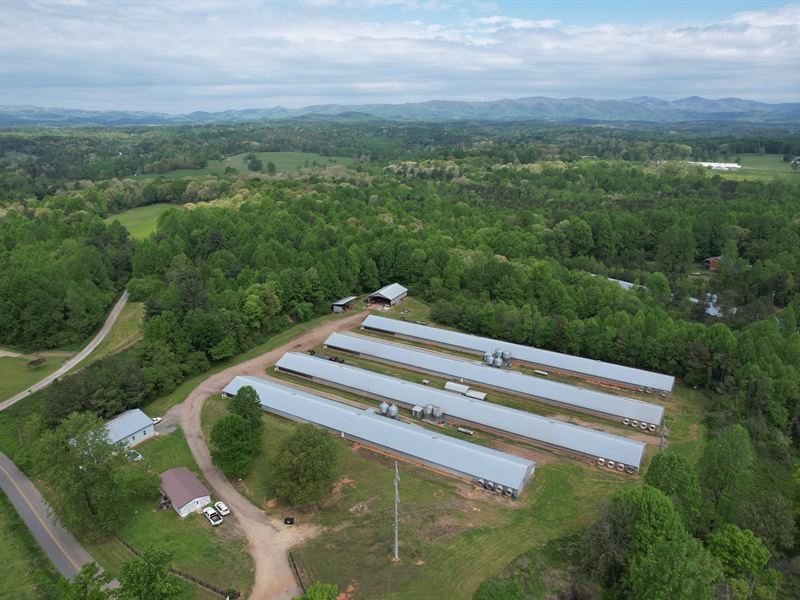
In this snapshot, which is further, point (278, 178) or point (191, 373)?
point (278, 178)

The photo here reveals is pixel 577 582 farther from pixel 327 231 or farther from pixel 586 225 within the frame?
pixel 586 225

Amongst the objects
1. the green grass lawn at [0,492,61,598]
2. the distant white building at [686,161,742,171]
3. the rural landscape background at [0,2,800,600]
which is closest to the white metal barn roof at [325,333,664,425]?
the rural landscape background at [0,2,800,600]

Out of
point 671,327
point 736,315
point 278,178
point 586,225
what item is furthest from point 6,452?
point 278,178

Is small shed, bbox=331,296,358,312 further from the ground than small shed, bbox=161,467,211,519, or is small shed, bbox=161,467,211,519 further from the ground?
small shed, bbox=161,467,211,519

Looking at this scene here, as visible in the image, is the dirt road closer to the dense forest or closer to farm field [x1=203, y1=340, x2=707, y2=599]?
farm field [x1=203, y1=340, x2=707, y2=599]

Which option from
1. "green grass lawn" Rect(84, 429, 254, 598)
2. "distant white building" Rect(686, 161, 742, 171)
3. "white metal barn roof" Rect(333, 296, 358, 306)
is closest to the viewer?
"green grass lawn" Rect(84, 429, 254, 598)

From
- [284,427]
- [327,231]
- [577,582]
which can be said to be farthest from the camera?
[327,231]

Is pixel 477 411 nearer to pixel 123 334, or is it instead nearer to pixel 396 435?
pixel 396 435

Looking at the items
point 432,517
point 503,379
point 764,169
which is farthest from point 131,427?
point 764,169
